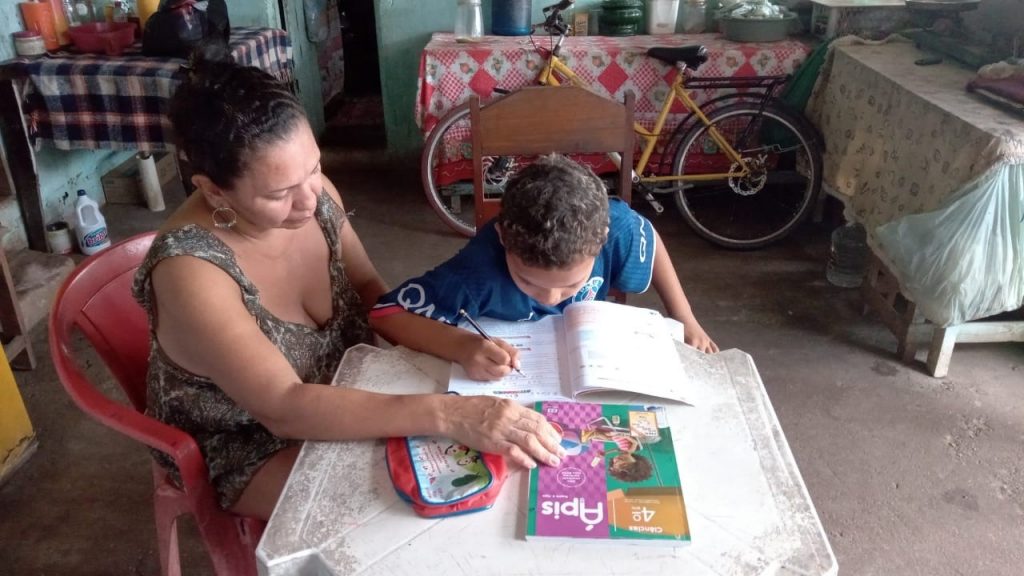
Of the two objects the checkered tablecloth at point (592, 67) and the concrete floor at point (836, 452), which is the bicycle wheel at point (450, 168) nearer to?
the checkered tablecloth at point (592, 67)

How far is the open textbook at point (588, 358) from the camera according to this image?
105 centimetres

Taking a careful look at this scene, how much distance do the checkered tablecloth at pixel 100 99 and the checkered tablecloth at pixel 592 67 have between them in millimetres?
1100

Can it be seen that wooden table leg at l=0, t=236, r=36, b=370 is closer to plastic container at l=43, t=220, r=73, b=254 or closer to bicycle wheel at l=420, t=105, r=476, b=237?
plastic container at l=43, t=220, r=73, b=254

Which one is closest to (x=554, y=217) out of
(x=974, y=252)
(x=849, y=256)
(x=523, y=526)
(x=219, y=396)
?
(x=523, y=526)

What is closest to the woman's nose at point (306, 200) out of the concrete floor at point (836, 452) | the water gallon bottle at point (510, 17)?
the concrete floor at point (836, 452)

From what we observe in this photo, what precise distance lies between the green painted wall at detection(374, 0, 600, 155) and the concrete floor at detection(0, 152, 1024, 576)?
129 centimetres

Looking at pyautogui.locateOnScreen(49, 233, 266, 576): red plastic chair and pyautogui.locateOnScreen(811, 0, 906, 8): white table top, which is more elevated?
pyautogui.locateOnScreen(811, 0, 906, 8): white table top

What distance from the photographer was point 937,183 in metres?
2.39

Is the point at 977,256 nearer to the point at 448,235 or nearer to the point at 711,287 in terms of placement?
the point at 711,287

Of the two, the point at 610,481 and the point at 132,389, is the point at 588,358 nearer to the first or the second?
the point at 610,481

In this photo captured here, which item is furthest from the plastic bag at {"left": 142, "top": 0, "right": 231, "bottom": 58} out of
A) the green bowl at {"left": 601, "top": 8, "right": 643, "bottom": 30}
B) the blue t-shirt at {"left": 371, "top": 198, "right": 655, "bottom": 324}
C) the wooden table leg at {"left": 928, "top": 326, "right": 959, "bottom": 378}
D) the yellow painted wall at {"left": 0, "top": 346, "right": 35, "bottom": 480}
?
the wooden table leg at {"left": 928, "top": 326, "right": 959, "bottom": 378}

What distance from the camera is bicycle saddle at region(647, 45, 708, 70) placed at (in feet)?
10.7

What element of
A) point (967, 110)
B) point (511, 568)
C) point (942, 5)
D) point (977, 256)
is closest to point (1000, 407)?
point (977, 256)

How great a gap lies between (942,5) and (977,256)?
1366mm
